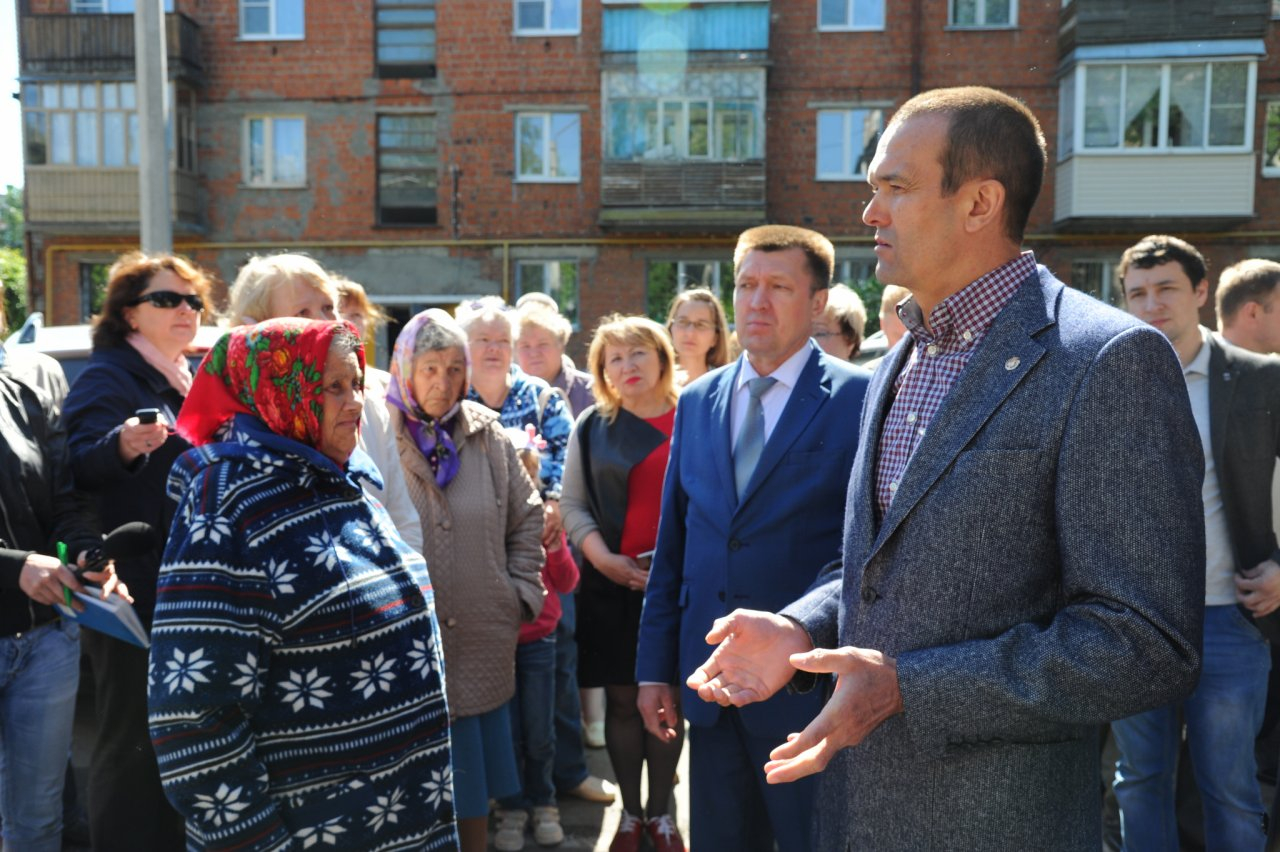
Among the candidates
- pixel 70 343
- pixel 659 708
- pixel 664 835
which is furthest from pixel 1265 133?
pixel 659 708

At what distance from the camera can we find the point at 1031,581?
1674mm

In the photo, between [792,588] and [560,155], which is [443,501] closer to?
[792,588]

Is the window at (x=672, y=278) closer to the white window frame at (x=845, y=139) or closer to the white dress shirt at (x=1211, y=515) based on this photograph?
the white window frame at (x=845, y=139)

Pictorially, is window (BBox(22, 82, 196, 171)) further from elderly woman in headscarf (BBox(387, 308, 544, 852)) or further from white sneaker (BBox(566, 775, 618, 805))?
elderly woman in headscarf (BBox(387, 308, 544, 852))

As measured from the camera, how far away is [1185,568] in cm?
153

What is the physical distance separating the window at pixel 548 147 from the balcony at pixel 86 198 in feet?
23.1

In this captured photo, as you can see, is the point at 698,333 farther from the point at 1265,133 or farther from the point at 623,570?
the point at 1265,133

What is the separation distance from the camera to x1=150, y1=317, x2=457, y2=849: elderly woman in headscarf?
209 centimetres

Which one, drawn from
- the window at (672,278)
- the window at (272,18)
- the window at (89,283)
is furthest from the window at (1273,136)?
the window at (89,283)

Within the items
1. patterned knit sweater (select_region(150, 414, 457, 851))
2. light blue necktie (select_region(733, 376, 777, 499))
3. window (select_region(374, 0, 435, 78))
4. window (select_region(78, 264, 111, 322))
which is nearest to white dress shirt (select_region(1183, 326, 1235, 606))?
light blue necktie (select_region(733, 376, 777, 499))

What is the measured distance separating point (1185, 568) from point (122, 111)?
24.7m

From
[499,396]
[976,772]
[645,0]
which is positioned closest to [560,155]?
[645,0]

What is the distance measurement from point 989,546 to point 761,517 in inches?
52.3

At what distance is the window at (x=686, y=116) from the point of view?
21.4 m
